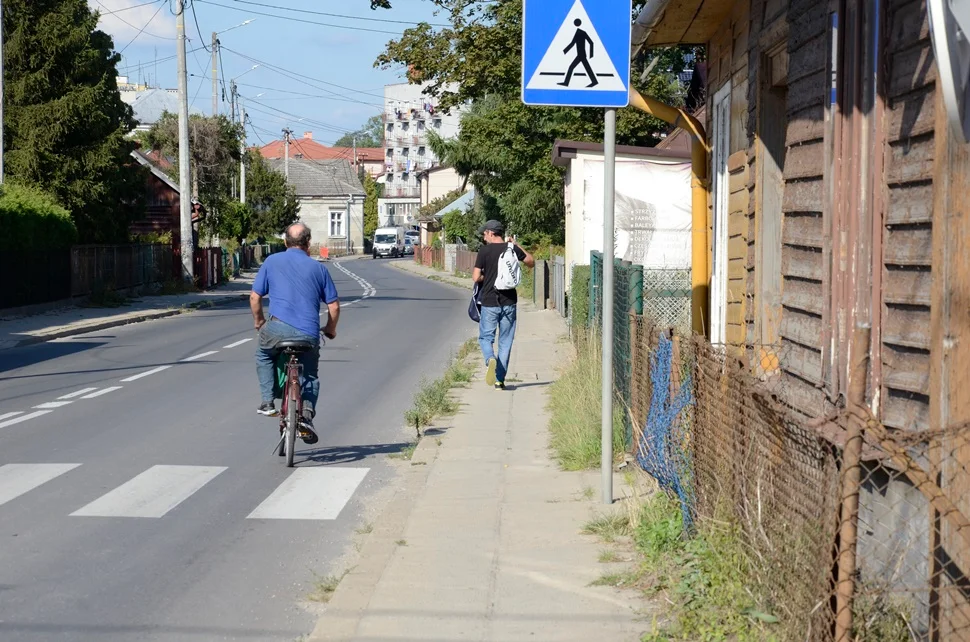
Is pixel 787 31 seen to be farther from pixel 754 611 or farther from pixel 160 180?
pixel 160 180

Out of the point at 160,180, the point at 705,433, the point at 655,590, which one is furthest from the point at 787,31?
the point at 160,180

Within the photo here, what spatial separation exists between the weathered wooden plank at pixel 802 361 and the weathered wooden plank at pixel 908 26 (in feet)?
5.35

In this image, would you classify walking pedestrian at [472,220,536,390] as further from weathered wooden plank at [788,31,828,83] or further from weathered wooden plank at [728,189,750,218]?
weathered wooden plank at [788,31,828,83]

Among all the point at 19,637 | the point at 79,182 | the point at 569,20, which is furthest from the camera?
the point at 79,182

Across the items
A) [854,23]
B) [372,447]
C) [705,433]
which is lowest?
[372,447]

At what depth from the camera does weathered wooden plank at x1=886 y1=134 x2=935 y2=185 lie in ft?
14.7

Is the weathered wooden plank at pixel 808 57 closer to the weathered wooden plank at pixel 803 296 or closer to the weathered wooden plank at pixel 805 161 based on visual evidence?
the weathered wooden plank at pixel 805 161

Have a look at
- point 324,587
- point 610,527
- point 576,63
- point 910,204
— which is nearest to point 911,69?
point 910,204

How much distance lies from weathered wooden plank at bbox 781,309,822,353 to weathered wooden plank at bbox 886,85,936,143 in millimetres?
1353

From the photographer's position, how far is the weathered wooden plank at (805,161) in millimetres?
6227

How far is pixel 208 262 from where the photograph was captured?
1735 inches

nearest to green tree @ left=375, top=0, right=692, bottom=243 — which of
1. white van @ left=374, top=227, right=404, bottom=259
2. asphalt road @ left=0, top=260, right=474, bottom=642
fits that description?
asphalt road @ left=0, top=260, right=474, bottom=642

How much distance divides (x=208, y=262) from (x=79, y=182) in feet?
39.0

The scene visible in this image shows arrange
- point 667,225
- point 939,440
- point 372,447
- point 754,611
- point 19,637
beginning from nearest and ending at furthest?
point 939,440 < point 754,611 < point 19,637 < point 372,447 < point 667,225
